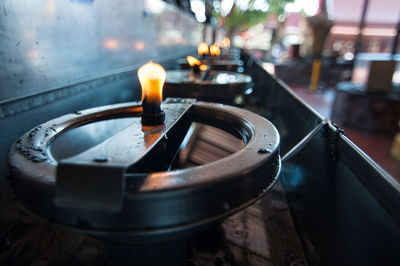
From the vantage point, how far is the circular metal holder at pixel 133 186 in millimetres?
722

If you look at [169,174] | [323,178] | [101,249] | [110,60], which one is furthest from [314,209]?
[110,60]

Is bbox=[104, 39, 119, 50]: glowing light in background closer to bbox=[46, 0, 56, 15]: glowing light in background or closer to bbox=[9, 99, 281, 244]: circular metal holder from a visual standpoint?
bbox=[46, 0, 56, 15]: glowing light in background

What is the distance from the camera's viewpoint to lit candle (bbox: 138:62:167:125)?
115cm

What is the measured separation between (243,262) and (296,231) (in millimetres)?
610

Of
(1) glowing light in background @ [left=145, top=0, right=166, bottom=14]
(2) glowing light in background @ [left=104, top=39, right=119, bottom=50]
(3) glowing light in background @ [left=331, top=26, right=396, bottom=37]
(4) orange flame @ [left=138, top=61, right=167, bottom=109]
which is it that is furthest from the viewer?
(3) glowing light in background @ [left=331, top=26, right=396, bottom=37]

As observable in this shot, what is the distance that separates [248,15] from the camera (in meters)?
24.3

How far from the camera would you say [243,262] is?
68.8 inches

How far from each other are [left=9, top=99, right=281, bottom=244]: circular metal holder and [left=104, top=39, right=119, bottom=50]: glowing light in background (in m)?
1.92

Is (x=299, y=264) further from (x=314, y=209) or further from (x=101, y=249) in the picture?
(x=101, y=249)

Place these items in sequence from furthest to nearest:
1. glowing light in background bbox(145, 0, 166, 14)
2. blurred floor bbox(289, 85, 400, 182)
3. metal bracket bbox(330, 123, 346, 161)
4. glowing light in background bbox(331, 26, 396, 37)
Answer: glowing light in background bbox(331, 26, 396, 37) < glowing light in background bbox(145, 0, 166, 14) < blurred floor bbox(289, 85, 400, 182) < metal bracket bbox(330, 123, 346, 161)

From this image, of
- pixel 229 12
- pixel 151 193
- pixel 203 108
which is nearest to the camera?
pixel 151 193

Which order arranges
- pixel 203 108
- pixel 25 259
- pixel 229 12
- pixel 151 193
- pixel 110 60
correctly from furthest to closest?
1. pixel 229 12
2. pixel 110 60
3. pixel 203 108
4. pixel 25 259
5. pixel 151 193

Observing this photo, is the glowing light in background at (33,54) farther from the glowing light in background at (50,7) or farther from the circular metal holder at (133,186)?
the circular metal holder at (133,186)

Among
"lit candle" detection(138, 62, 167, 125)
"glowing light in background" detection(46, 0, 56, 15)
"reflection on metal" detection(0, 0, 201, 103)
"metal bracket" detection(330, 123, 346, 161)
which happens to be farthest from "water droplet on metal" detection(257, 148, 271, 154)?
"glowing light in background" detection(46, 0, 56, 15)
